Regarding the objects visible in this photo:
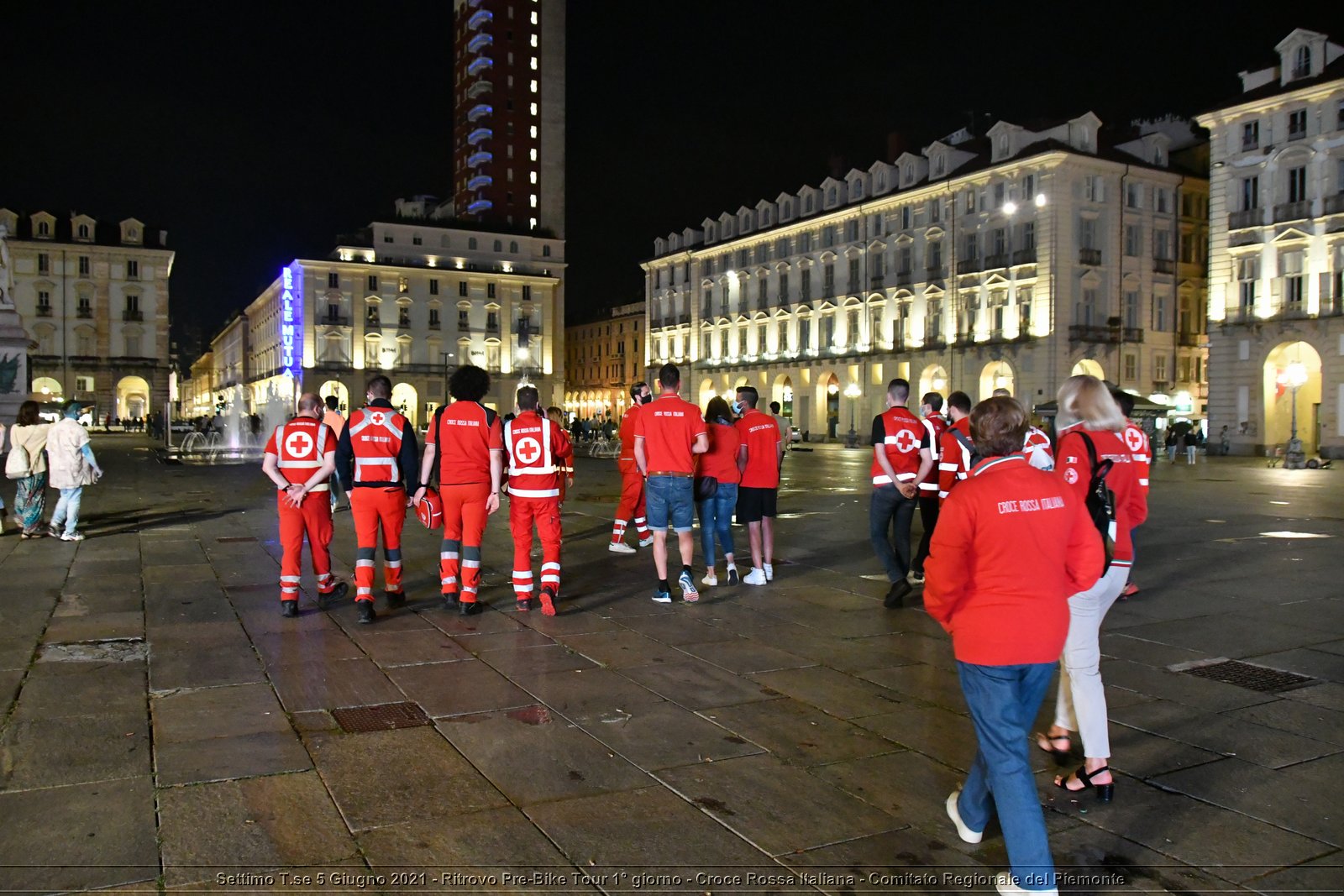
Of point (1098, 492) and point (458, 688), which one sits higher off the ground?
point (1098, 492)

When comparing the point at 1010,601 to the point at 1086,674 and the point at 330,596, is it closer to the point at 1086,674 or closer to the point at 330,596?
the point at 1086,674

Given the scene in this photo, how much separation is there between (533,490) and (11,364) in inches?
932

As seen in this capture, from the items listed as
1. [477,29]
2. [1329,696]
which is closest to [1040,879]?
[1329,696]

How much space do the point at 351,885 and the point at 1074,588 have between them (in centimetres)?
269

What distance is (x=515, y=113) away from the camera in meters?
92.0

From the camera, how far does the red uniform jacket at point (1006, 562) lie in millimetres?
3260

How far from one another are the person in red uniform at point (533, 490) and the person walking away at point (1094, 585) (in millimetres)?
4105

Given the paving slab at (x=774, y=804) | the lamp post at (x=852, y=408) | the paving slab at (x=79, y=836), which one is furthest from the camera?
the lamp post at (x=852, y=408)

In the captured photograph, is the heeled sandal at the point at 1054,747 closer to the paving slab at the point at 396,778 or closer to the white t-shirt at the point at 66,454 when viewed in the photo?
the paving slab at the point at 396,778

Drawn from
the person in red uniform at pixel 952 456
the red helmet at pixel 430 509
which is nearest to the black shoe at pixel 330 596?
the red helmet at pixel 430 509

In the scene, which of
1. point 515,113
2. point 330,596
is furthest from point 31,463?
point 515,113

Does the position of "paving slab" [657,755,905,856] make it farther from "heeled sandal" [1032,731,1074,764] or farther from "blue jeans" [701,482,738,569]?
A: "blue jeans" [701,482,738,569]

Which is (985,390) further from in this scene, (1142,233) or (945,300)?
(1142,233)

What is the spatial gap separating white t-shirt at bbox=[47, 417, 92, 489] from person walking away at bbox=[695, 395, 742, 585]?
25.5 feet
